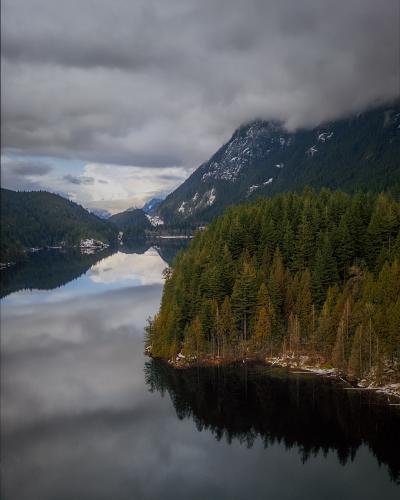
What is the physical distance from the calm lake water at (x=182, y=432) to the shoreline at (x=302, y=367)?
5.70ft

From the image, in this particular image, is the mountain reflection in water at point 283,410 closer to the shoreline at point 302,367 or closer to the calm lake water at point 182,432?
the calm lake water at point 182,432

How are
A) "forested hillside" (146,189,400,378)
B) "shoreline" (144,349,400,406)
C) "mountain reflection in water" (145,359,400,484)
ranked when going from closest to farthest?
"mountain reflection in water" (145,359,400,484) → "shoreline" (144,349,400,406) → "forested hillside" (146,189,400,378)

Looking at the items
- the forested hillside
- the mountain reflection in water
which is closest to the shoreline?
the forested hillside

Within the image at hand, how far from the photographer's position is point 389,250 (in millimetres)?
74188

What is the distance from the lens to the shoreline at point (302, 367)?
58719 mm

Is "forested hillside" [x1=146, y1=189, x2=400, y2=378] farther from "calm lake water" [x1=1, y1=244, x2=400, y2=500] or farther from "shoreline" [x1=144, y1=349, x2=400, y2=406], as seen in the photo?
"calm lake water" [x1=1, y1=244, x2=400, y2=500]

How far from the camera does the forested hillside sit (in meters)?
63.8

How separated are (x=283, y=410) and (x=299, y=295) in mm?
22964

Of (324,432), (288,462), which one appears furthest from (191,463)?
(324,432)

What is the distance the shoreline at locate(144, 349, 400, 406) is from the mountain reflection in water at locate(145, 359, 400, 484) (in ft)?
4.46

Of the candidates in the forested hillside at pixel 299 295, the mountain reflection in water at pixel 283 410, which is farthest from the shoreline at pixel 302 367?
the mountain reflection in water at pixel 283 410

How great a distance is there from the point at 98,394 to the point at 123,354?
16.9 m

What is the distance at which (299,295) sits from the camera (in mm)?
74688

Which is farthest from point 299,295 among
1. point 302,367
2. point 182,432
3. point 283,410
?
point 182,432
